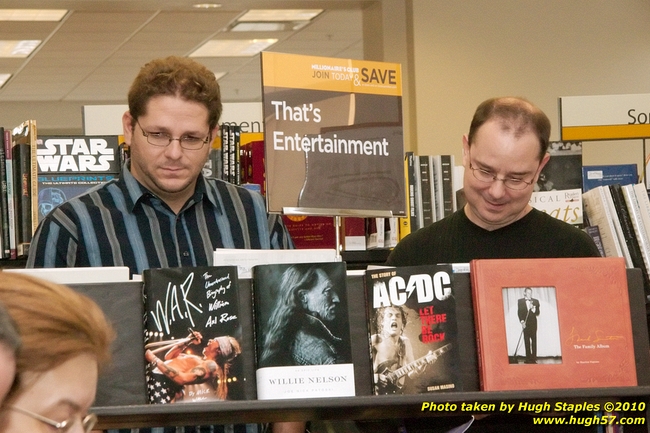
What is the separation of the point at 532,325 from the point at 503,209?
66 centimetres

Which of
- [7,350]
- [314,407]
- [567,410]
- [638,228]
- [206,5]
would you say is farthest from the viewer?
[206,5]

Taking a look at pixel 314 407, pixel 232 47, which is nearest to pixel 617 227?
pixel 314 407

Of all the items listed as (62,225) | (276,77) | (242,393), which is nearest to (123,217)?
(62,225)

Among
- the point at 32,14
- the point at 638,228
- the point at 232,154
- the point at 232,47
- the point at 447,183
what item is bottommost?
the point at 638,228

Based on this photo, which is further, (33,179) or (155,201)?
(33,179)

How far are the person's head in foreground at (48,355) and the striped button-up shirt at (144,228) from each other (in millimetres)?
998

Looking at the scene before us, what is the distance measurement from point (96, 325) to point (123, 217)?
1.07 metres

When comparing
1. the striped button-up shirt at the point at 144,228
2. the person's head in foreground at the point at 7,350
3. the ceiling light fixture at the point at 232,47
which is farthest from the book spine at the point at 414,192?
the ceiling light fixture at the point at 232,47

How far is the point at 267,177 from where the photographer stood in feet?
6.52

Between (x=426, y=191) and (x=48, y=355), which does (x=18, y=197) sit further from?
(x=48, y=355)

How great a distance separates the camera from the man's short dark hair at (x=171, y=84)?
1.99 m

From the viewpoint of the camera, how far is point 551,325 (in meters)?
1.69

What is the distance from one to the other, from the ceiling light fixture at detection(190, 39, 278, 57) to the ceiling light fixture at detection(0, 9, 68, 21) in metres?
1.72

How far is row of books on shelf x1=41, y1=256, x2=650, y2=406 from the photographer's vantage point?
1.58m
